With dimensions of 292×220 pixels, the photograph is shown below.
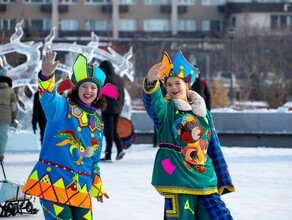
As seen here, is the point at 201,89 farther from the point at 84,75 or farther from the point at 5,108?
the point at 84,75

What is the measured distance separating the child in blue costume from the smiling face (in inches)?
23.0

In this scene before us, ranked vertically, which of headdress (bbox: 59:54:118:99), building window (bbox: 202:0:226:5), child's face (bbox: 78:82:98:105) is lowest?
child's face (bbox: 78:82:98:105)

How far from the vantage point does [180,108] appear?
773cm

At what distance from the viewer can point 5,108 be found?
1538 centimetres

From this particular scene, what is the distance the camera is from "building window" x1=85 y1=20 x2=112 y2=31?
6557 cm

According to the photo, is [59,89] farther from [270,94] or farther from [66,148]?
[270,94]

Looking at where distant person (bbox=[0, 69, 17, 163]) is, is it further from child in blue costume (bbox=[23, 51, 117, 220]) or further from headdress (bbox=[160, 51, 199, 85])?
headdress (bbox=[160, 51, 199, 85])

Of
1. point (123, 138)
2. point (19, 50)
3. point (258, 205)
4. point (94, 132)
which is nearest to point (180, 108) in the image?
point (94, 132)

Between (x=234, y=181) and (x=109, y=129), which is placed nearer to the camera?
(x=234, y=181)

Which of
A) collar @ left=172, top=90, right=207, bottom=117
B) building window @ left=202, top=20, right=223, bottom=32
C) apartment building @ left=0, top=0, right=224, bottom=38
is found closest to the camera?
collar @ left=172, top=90, right=207, bottom=117

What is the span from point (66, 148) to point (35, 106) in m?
8.13

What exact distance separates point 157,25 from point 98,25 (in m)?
3.98

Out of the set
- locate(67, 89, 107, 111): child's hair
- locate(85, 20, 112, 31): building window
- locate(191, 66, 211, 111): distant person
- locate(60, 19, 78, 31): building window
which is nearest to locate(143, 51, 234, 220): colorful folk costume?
locate(67, 89, 107, 111): child's hair

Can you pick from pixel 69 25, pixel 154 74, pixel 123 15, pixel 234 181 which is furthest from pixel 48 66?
pixel 123 15
